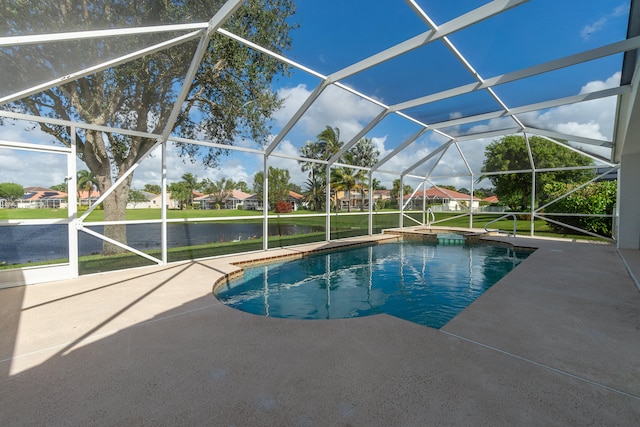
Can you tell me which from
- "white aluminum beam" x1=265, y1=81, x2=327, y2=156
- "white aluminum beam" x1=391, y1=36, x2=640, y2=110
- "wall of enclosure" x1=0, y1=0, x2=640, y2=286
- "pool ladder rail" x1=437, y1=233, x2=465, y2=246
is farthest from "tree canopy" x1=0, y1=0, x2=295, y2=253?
"pool ladder rail" x1=437, y1=233, x2=465, y2=246

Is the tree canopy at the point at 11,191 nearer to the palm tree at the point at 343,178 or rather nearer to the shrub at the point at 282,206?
the shrub at the point at 282,206

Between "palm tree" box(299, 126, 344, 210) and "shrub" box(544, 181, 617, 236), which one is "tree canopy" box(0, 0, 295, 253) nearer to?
"shrub" box(544, 181, 617, 236)

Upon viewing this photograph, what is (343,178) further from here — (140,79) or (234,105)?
(140,79)

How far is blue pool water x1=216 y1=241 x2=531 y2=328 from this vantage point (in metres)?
4.19

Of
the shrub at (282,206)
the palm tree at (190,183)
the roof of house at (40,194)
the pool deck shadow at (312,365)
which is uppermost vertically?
the palm tree at (190,183)

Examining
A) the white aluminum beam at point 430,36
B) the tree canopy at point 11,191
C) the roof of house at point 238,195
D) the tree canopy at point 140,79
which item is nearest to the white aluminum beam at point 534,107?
the white aluminum beam at point 430,36

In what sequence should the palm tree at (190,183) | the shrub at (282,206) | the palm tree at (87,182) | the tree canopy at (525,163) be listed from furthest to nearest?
the tree canopy at (525,163) → the shrub at (282,206) → the palm tree at (190,183) → the palm tree at (87,182)

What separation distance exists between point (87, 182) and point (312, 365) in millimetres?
5728

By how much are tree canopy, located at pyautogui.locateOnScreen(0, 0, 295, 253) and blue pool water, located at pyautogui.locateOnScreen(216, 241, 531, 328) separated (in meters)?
3.67

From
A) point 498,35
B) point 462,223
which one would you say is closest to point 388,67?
point 498,35

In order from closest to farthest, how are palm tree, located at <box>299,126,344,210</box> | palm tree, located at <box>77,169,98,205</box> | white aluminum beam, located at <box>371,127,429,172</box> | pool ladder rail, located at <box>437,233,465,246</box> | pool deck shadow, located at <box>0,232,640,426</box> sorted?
pool deck shadow, located at <box>0,232,640,426</box> → palm tree, located at <box>77,169,98,205</box> → white aluminum beam, located at <box>371,127,429,172</box> → pool ladder rail, located at <box>437,233,465,246</box> → palm tree, located at <box>299,126,344,210</box>

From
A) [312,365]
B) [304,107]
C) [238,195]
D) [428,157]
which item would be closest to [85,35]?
[304,107]

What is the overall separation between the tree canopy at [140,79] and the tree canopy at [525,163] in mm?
15185

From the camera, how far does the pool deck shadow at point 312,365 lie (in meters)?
1.66
